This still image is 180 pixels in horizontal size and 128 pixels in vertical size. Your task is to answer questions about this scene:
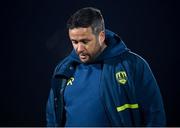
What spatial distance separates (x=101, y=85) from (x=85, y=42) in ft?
0.89

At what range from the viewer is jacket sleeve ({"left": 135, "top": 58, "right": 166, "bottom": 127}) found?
227 centimetres

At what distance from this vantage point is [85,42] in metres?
2.36

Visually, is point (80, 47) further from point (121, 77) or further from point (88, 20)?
point (121, 77)

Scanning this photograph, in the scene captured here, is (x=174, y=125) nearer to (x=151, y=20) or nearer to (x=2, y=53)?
(x=151, y=20)

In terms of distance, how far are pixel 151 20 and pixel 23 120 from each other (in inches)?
62.5

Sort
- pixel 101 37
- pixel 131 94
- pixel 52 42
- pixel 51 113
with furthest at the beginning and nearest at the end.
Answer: pixel 52 42
pixel 51 113
pixel 101 37
pixel 131 94

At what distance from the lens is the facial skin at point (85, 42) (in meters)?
2.34

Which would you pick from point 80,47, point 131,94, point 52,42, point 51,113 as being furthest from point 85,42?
point 52,42

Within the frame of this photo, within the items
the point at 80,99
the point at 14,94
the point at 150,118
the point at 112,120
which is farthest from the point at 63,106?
the point at 14,94

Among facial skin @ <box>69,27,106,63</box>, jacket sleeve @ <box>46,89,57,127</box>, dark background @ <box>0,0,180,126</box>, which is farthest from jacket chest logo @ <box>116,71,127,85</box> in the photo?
dark background @ <box>0,0,180,126</box>

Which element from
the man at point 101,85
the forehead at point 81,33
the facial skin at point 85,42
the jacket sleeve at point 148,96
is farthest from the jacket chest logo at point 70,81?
the jacket sleeve at point 148,96

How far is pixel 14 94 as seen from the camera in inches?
154

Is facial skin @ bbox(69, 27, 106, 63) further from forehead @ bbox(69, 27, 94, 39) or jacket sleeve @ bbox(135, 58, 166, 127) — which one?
jacket sleeve @ bbox(135, 58, 166, 127)

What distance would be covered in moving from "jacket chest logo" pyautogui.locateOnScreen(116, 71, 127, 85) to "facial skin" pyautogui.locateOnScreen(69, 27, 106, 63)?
209 millimetres
